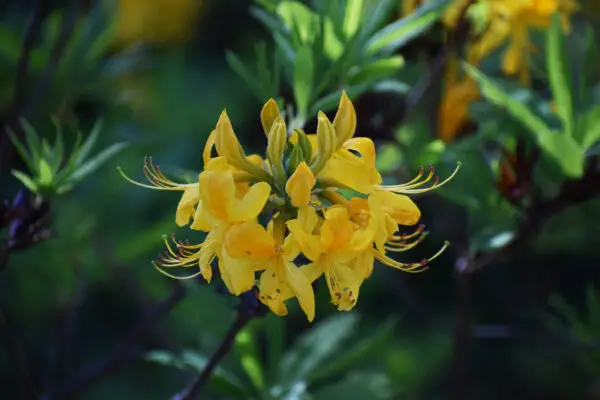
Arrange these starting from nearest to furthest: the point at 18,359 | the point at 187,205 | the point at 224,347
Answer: the point at 187,205 < the point at 224,347 < the point at 18,359

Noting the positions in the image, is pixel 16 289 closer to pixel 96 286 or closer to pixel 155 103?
pixel 96 286

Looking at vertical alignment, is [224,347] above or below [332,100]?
below

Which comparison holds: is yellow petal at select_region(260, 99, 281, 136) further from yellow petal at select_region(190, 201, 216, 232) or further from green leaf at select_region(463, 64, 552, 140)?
green leaf at select_region(463, 64, 552, 140)

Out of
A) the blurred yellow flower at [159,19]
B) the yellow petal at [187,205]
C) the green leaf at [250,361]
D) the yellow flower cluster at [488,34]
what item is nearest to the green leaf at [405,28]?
the yellow flower cluster at [488,34]

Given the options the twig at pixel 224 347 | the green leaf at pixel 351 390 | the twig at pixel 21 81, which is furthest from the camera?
the green leaf at pixel 351 390

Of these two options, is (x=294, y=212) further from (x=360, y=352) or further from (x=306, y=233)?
(x=360, y=352)

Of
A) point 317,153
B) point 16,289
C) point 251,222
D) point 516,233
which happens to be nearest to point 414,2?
point 516,233

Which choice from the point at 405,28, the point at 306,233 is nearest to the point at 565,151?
the point at 405,28

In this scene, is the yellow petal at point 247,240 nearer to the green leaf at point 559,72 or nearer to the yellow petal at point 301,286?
the yellow petal at point 301,286
